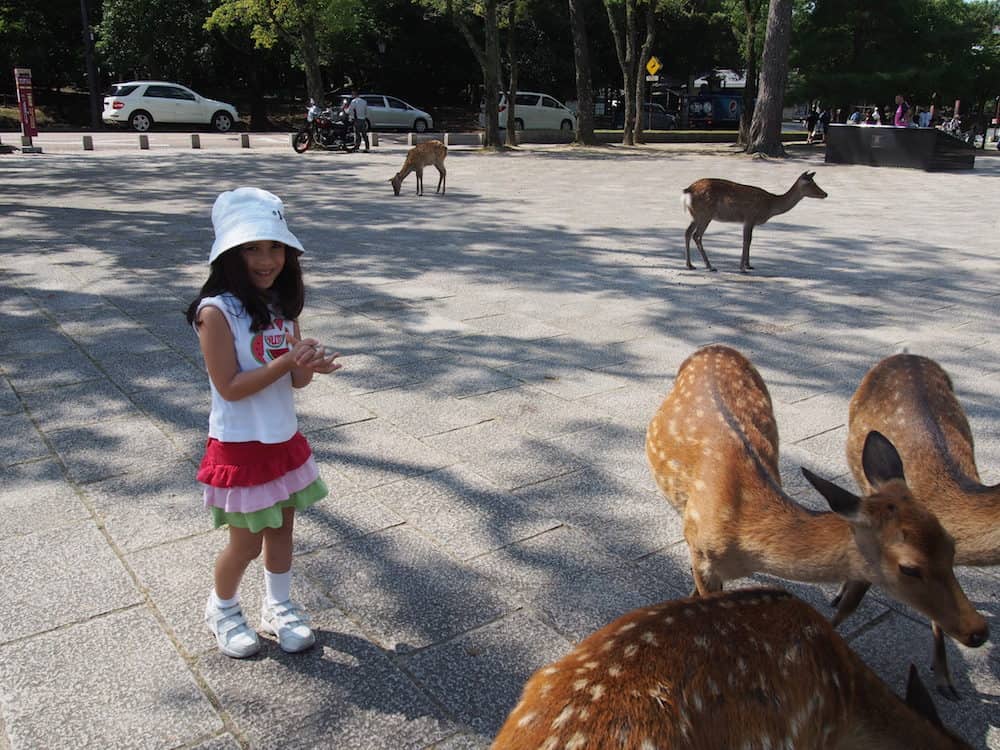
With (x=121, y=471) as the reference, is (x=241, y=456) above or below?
above

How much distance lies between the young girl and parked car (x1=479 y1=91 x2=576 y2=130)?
102 ft

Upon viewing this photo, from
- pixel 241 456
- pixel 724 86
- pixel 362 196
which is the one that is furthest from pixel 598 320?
pixel 724 86

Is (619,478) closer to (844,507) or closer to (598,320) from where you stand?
(844,507)

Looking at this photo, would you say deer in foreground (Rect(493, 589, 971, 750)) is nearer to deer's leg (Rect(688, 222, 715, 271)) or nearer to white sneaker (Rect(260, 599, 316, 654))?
white sneaker (Rect(260, 599, 316, 654))

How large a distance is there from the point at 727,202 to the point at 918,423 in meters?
5.94

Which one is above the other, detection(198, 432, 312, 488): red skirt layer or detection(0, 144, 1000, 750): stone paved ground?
A: detection(198, 432, 312, 488): red skirt layer

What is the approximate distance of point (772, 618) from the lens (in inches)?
78.8

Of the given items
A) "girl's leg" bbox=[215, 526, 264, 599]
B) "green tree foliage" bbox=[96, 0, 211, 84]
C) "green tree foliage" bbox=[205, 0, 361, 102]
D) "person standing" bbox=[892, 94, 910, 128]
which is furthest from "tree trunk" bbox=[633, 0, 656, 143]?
"girl's leg" bbox=[215, 526, 264, 599]

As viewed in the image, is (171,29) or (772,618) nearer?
(772,618)

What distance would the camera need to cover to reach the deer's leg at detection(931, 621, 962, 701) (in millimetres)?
2658

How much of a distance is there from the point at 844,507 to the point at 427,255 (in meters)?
7.21

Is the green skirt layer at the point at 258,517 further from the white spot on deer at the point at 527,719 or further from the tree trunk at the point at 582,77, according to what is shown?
the tree trunk at the point at 582,77

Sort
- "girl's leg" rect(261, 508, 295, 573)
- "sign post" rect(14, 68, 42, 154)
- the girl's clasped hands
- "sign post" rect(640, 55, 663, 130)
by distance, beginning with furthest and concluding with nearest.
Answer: "sign post" rect(640, 55, 663, 130) < "sign post" rect(14, 68, 42, 154) < "girl's leg" rect(261, 508, 295, 573) < the girl's clasped hands

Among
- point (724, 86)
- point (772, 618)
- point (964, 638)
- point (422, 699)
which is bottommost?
point (422, 699)
